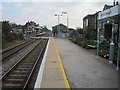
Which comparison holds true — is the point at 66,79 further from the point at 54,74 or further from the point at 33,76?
the point at 33,76

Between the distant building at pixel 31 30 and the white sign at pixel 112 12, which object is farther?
the distant building at pixel 31 30

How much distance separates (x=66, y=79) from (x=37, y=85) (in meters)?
1.25

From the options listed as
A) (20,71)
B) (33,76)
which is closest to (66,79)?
(33,76)

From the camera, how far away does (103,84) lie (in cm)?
611

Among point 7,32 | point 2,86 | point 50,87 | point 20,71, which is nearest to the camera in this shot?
point 50,87

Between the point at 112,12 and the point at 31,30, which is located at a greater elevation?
the point at 31,30

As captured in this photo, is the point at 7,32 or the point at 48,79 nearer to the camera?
the point at 48,79

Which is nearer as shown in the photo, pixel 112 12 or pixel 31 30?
pixel 112 12

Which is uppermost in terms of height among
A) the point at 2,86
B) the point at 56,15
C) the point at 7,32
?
the point at 56,15

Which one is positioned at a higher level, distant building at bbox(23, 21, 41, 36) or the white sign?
distant building at bbox(23, 21, 41, 36)

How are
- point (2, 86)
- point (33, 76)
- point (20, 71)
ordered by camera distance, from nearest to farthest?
point (2, 86), point (33, 76), point (20, 71)

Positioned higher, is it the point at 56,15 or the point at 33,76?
the point at 56,15

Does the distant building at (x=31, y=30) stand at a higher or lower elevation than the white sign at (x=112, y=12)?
higher

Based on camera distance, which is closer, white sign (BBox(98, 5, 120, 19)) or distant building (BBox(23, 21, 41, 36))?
white sign (BBox(98, 5, 120, 19))
